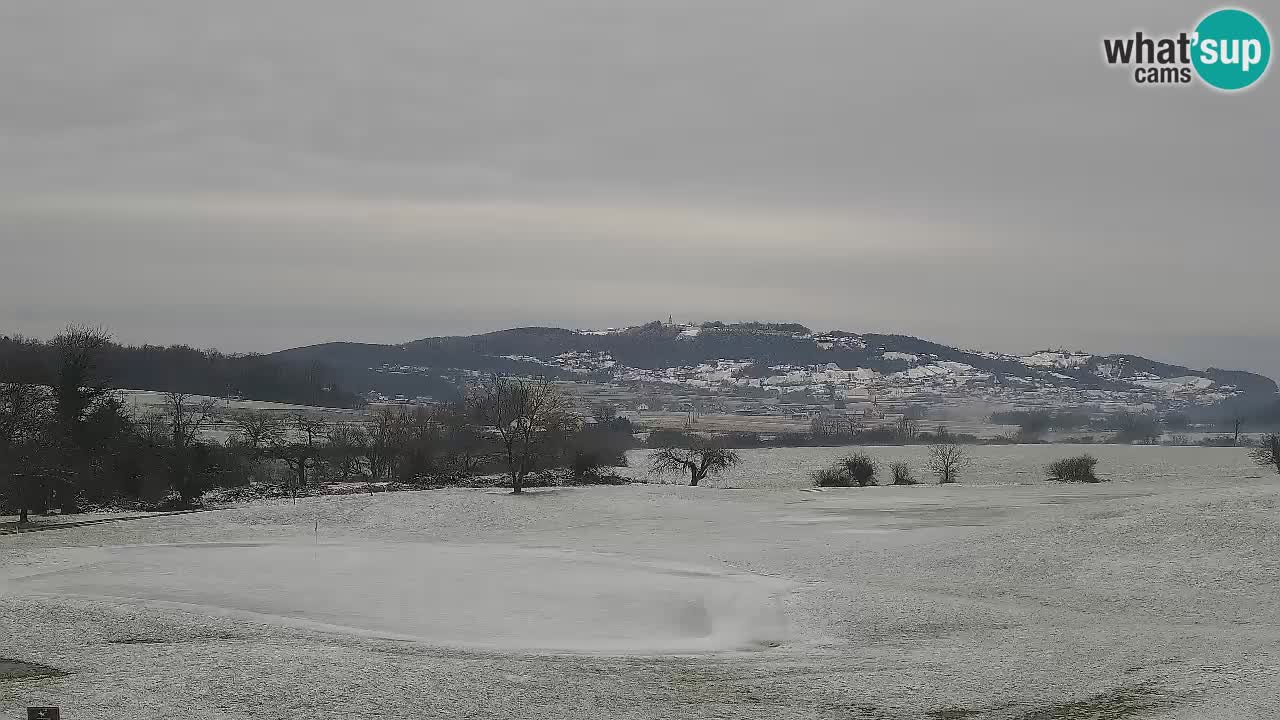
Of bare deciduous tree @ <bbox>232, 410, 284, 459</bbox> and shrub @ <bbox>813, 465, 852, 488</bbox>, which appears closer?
shrub @ <bbox>813, 465, 852, 488</bbox>

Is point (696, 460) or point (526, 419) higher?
point (526, 419)

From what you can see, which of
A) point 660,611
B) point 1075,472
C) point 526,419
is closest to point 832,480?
point 1075,472

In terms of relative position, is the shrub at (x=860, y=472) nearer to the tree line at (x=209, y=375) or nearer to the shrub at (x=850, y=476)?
the shrub at (x=850, y=476)

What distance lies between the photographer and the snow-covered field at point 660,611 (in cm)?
1983

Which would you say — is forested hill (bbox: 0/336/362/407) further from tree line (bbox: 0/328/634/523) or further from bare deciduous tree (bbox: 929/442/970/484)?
bare deciduous tree (bbox: 929/442/970/484)

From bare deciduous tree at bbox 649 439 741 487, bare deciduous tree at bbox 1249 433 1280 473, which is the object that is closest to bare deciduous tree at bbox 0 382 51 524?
bare deciduous tree at bbox 649 439 741 487

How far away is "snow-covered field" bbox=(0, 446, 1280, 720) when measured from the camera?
19.8 meters

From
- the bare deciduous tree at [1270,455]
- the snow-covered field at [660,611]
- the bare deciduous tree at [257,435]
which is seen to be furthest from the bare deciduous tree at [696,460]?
the bare deciduous tree at [1270,455]

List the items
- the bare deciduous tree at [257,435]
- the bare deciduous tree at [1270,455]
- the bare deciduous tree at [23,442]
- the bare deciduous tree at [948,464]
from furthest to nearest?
the bare deciduous tree at [257,435]
the bare deciduous tree at [1270,455]
the bare deciduous tree at [948,464]
the bare deciduous tree at [23,442]

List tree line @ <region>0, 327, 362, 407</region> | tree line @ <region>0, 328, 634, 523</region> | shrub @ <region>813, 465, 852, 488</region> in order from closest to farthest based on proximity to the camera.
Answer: tree line @ <region>0, 328, 634, 523</region>, shrub @ <region>813, 465, 852, 488</region>, tree line @ <region>0, 327, 362, 407</region>

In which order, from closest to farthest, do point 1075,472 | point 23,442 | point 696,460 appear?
point 23,442 < point 1075,472 < point 696,460

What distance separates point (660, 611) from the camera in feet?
105

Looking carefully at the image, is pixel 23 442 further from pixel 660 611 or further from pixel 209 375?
pixel 209 375

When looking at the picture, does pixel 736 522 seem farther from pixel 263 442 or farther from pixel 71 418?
pixel 263 442
